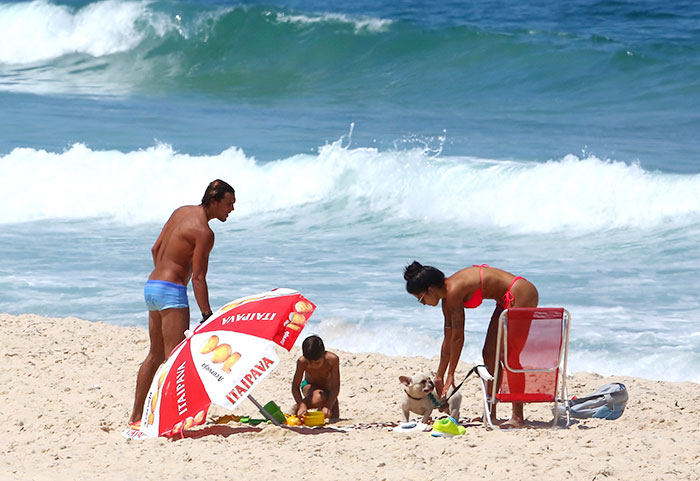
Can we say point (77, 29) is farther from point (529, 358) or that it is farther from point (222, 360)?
point (529, 358)

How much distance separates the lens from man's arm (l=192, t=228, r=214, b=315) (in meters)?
5.45

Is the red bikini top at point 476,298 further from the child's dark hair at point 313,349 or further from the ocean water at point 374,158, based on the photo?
the ocean water at point 374,158

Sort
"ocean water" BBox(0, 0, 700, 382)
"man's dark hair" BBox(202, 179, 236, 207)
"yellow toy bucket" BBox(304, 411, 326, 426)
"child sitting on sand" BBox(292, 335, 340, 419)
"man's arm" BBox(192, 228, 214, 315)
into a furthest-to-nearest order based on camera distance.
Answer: "ocean water" BBox(0, 0, 700, 382)
"child sitting on sand" BBox(292, 335, 340, 419)
"yellow toy bucket" BBox(304, 411, 326, 426)
"man's dark hair" BBox(202, 179, 236, 207)
"man's arm" BBox(192, 228, 214, 315)

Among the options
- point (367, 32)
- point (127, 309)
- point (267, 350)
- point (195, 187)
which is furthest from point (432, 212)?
point (367, 32)

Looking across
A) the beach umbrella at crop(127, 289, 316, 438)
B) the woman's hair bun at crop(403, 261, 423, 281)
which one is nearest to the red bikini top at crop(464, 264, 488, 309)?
the woman's hair bun at crop(403, 261, 423, 281)

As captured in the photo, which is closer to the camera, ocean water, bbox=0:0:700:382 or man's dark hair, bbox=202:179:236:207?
man's dark hair, bbox=202:179:236:207

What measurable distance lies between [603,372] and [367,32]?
19.4 metres

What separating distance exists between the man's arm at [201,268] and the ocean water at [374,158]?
2.99 metres

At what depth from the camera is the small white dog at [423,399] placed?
5.54m

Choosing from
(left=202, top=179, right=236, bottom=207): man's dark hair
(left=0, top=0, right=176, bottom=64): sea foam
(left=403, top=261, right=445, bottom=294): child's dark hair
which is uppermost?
(left=0, top=0, right=176, bottom=64): sea foam

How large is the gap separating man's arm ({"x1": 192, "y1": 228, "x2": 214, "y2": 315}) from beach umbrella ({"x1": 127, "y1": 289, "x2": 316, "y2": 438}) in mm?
124

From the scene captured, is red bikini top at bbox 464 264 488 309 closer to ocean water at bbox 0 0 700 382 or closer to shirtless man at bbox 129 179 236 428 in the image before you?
shirtless man at bbox 129 179 236 428

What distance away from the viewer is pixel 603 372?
7.59 metres

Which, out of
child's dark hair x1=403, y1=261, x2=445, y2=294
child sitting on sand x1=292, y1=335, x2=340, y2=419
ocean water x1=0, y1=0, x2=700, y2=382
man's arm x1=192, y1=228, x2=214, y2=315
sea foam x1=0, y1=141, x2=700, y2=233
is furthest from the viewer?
sea foam x1=0, y1=141, x2=700, y2=233
